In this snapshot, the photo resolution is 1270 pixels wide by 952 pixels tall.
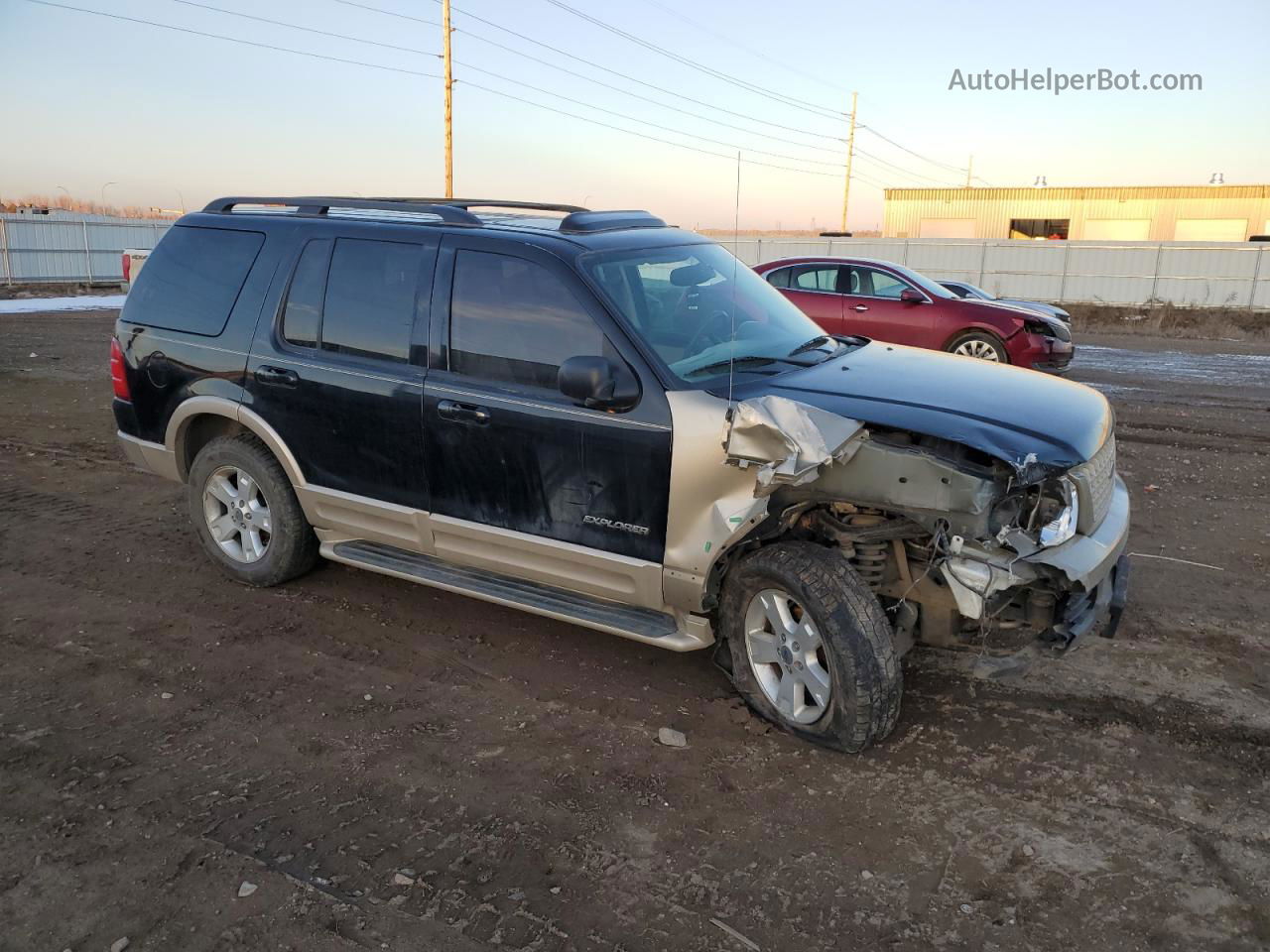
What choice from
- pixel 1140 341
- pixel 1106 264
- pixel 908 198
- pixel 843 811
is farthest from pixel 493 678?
pixel 908 198

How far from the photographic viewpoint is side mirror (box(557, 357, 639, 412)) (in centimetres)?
390

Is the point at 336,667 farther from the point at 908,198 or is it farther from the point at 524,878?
the point at 908,198

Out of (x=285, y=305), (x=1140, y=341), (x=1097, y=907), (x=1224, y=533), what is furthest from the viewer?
(x=1140, y=341)

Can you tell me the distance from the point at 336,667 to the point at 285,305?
1.94 m

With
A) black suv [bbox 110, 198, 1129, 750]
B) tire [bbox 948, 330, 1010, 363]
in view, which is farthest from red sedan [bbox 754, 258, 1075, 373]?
black suv [bbox 110, 198, 1129, 750]

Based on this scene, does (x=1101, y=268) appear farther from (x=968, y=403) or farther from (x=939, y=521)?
(x=939, y=521)

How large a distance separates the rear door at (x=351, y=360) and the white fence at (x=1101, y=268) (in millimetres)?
20405

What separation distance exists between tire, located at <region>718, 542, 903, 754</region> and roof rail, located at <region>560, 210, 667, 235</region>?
184cm

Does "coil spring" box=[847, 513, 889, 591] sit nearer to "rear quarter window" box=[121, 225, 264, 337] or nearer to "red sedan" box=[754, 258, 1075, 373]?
A: "rear quarter window" box=[121, 225, 264, 337]

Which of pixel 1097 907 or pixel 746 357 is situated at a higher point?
pixel 746 357

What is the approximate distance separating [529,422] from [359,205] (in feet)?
6.25

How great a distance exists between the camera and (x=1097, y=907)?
2.95 meters

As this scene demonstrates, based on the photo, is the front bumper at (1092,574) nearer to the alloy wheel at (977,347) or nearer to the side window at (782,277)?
the alloy wheel at (977,347)

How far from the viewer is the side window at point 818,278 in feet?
43.5
